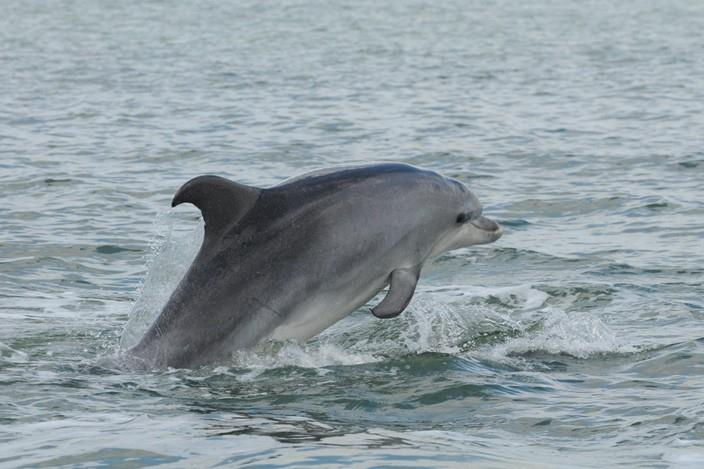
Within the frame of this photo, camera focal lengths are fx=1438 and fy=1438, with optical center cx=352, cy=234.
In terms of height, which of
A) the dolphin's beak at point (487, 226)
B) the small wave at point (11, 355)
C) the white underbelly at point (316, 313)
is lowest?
the small wave at point (11, 355)

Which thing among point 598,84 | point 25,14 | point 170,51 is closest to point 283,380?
point 598,84

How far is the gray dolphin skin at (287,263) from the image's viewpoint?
10086 mm

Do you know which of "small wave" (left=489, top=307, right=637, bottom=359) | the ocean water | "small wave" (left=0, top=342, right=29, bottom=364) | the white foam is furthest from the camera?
"small wave" (left=489, top=307, right=637, bottom=359)

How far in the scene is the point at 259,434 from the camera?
27.9 feet

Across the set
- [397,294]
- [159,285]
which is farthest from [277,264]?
[159,285]

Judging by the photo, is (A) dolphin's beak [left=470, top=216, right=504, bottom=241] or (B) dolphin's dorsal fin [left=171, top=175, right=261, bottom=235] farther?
(A) dolphin's beak [left=470, top=216, right=504, bottom=241]

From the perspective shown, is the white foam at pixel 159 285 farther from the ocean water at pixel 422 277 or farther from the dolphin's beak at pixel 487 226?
the dolphin's beak at pixel 487 226

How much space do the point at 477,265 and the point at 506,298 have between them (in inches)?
69.6

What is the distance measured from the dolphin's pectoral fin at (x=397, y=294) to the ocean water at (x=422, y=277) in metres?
0.52

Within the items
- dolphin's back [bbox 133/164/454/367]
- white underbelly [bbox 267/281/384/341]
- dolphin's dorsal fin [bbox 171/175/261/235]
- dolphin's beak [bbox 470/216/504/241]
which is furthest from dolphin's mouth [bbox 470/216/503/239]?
dolphin's dorsal fin [bbox 171/175/261/235]

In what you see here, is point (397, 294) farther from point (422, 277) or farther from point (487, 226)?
point (422, 277)

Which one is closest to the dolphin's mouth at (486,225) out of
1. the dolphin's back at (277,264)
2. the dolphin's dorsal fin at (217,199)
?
the dolphin's back at (277,264)

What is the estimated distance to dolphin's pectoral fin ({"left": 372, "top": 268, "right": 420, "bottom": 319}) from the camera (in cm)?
1013

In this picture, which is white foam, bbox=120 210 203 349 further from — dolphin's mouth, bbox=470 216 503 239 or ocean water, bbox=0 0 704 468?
dolphin's mouth, bbox=470 216 503 239
